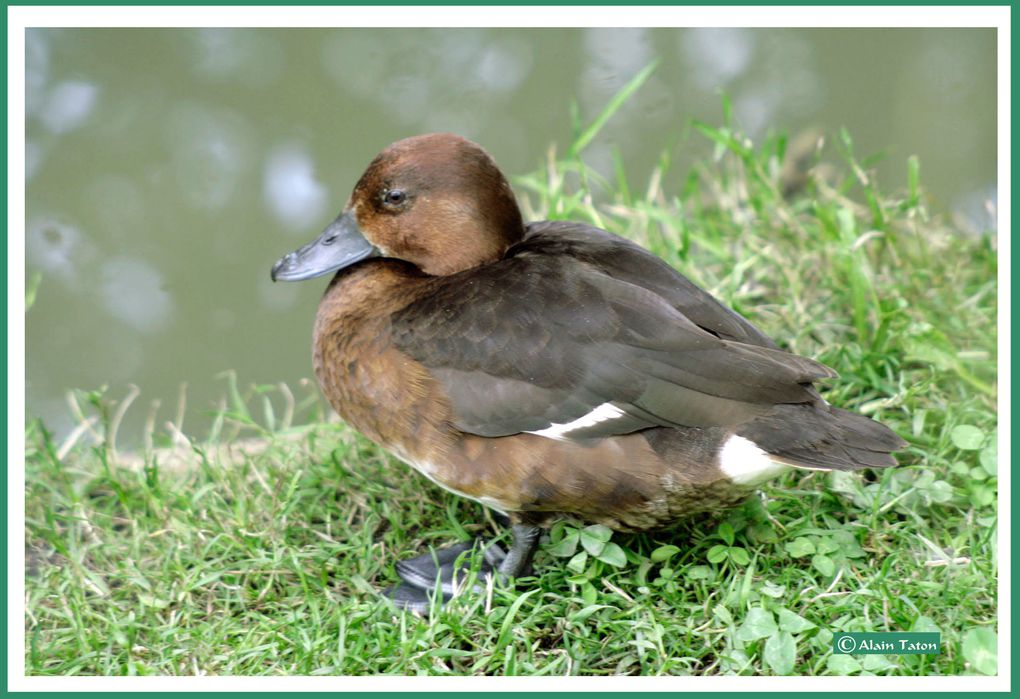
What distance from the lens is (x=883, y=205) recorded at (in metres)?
3.56

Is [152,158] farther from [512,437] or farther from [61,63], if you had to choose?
[512,437]

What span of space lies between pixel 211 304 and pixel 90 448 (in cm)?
120

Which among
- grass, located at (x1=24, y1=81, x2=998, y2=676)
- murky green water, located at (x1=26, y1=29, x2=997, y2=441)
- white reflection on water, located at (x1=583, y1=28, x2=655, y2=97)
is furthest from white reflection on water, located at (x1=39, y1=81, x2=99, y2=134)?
white reflection on water, located at (x1=583, y1=28, x2=655, y2=97)

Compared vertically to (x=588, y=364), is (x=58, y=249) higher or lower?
lower

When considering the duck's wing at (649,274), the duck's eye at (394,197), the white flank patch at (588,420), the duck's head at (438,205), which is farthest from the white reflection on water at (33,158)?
the white flank patch at (588,420)

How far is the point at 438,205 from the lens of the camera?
8.98ft

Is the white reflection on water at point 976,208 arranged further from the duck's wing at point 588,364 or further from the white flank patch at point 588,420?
the white flank patch at point 588,420

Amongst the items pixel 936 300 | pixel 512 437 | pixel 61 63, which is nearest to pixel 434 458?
pixel 512 437

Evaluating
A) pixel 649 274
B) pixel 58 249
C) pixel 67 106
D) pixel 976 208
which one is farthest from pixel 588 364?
pixel 67 106

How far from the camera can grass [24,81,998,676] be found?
2.37m

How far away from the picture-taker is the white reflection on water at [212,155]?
4473mm

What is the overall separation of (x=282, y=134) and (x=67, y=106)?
2.78ft

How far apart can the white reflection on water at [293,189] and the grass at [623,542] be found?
1180mm

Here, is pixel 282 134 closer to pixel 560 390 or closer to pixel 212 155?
pixel 212 155
